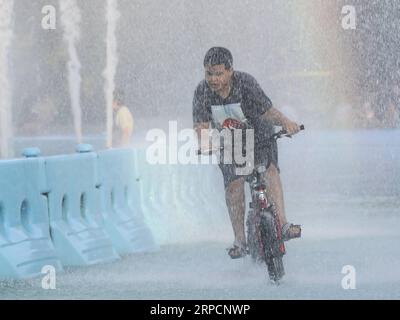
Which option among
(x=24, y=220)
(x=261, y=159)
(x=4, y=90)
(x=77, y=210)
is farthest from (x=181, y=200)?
(x=4, y=90)

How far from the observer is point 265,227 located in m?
10.8

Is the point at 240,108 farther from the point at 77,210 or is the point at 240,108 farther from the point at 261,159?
the point at 77,210

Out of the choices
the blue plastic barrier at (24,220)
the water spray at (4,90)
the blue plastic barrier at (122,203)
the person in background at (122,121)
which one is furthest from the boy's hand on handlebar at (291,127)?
the water spray at (4,90)

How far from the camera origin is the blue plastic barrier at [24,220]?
37.9ft

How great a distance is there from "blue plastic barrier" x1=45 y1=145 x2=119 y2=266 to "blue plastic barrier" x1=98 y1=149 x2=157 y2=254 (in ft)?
0.69

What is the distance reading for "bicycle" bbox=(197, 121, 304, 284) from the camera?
10758mm

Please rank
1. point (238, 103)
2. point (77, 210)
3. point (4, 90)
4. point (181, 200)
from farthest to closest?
1. point (4, 90)
2. point (181, 200)
3. point (77, 210)
4. point (238, 103)

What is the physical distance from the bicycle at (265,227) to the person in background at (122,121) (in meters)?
11.0

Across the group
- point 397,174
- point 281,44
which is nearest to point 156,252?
point 397,174

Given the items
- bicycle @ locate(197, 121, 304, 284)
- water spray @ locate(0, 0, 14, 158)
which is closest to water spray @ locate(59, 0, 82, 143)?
water spray @ locate(0, 0, 14, 158)

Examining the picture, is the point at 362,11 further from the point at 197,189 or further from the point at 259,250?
the point at 259,250

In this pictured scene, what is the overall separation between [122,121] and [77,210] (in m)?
9.10

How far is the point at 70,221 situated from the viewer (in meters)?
12.9

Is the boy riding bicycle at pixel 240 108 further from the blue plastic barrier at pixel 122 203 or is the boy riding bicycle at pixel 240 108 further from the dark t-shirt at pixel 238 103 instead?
the blue plastic barrier at pixel 122 203
